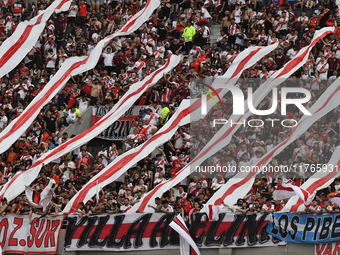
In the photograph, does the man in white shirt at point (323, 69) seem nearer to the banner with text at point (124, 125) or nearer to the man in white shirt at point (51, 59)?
the banner with text at point (124, 125)

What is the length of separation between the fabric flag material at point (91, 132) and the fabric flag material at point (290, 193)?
6882mm

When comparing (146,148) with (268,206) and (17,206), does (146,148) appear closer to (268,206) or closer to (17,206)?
(17,206)

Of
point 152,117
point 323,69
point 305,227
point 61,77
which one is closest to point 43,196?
point 152,117

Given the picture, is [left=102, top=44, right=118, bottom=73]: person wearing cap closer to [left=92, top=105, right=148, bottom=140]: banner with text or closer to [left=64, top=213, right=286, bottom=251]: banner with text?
[left=92, top=105, right=148, bottom=140]: banner with text

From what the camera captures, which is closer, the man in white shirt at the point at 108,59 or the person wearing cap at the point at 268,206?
the person wearing cap at the point at 268,206

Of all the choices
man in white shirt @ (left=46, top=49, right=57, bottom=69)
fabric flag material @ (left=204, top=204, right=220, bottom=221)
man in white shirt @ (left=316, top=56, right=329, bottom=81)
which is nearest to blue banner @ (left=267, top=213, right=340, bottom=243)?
fabric flag material @ (left=204, top=204, right=220, bottom=221)

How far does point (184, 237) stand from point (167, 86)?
724 centimetres

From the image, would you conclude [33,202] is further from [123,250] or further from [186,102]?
[186,102]

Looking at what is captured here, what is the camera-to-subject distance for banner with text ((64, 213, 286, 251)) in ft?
66.5

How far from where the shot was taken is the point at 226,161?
23.0 metres

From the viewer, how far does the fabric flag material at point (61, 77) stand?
25453 millimetres

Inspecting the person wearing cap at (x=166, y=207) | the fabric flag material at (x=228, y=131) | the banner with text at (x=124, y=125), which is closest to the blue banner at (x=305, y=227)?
the fabric flag material at (x=228, y=131)

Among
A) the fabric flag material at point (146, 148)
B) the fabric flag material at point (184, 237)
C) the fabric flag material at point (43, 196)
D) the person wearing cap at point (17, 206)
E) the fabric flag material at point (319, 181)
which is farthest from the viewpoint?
the fabric flag material at point (146, 148)

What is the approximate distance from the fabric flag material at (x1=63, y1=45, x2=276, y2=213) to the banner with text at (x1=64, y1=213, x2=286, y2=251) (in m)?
1.31
